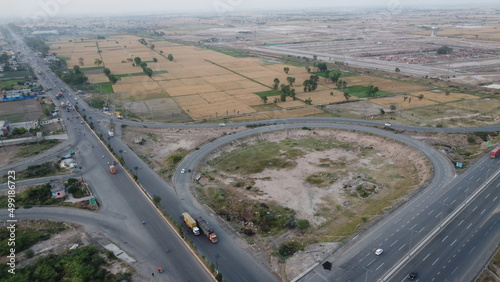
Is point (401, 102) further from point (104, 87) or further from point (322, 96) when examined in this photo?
point (104, 87)

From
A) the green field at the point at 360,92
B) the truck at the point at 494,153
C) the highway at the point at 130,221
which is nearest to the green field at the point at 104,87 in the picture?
the highway at the point at 130,221

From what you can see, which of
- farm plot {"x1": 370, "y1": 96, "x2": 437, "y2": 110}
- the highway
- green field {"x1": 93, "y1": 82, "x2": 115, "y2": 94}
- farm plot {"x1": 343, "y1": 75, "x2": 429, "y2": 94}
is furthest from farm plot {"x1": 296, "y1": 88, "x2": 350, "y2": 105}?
green field {"x1": 93, "y1": 82, "x2": 115, "y2": 94}

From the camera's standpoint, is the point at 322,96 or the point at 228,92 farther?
the point at 228,92

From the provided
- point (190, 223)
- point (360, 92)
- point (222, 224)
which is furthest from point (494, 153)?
point (360, 92)

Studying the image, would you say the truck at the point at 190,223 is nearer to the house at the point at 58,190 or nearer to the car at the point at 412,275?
the house at the point at 58,190

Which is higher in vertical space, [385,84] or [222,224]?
[385,84]

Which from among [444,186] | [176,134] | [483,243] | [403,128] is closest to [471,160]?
[444,186]

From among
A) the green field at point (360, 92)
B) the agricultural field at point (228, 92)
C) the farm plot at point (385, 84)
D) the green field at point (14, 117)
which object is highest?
the farm plot at point (385, 84)
